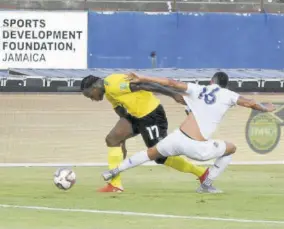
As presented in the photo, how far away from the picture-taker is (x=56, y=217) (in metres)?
12.4

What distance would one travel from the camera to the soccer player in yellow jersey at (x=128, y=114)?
15156mm

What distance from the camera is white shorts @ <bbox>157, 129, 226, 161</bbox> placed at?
14461mm

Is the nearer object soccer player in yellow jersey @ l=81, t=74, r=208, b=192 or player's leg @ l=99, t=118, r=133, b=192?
soccer player in yellow jersey @ l=81, t=74, r=208, b=192

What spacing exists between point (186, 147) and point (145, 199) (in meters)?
0.81

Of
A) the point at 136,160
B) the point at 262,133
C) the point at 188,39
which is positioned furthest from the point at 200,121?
the point at 188,39

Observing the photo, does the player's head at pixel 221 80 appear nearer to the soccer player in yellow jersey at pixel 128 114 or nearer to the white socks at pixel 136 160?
the soccer player in yellow jersey at pixel 128 114

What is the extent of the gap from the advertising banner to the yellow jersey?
20407 millimetres

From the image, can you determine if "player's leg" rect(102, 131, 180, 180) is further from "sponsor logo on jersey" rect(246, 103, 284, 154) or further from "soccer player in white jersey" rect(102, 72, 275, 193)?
"sponsor logo on jersey" rect(246, 103, 284, 154)

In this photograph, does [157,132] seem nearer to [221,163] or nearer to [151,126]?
[151,126]

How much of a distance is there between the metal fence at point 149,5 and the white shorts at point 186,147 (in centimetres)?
2247

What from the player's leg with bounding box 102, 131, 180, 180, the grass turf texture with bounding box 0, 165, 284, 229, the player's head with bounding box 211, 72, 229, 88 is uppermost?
the player's head with bounding box 211, 72, 229, 88

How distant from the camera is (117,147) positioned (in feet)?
50.5

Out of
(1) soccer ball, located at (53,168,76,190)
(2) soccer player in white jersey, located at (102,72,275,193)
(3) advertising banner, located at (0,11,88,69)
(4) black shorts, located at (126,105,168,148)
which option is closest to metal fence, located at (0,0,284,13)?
(3) advertising banner, located at (0,11,88,69)

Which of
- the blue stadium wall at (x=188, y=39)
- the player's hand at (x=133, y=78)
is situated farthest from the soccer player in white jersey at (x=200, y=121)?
the blue stadium wall at (x=188, y=39)
